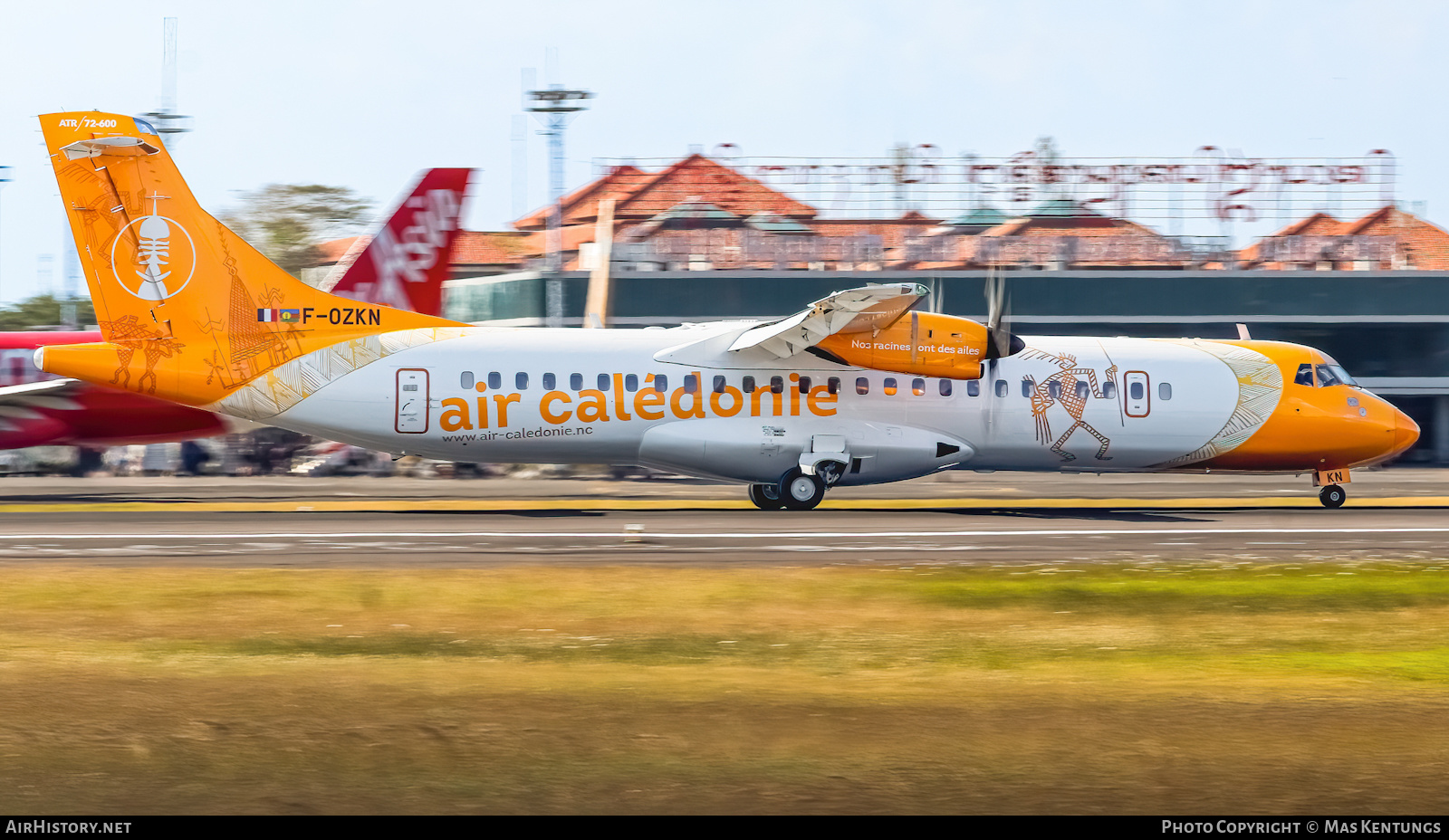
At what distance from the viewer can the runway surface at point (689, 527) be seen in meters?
18.5

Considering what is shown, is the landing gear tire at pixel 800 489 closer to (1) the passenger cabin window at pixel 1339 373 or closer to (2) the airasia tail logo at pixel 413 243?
(1) the passenger cabin window at pixel 1339 373

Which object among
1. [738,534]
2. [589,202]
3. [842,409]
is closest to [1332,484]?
[842,409]

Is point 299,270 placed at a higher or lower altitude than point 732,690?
higher

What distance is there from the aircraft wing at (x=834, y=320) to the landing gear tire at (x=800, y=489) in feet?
7.60

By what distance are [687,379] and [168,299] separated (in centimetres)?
939

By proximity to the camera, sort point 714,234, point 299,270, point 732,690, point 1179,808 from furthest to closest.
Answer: point 299,270 < point 714,234 < point 732,690 < point 1179,808

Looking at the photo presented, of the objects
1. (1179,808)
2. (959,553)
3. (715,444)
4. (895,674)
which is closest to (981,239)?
(715,444)

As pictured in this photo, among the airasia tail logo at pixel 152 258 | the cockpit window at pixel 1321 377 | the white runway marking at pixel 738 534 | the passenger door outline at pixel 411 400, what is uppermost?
the airasia tail logo at pixel 152 258

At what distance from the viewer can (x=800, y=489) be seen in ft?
84.1

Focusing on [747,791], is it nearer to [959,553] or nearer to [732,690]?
[732,690]

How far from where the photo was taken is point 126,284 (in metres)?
23.7

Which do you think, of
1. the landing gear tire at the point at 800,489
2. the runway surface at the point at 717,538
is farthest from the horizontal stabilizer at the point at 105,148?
the landing gear tire at the point at 800,489

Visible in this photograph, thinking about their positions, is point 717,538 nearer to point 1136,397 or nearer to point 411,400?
point 411,400

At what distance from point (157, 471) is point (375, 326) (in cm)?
2371
